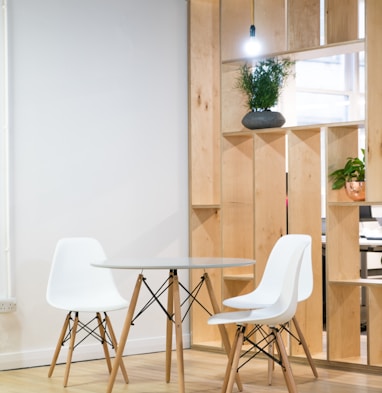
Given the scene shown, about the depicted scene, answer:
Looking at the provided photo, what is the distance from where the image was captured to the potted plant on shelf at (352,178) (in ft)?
17.6

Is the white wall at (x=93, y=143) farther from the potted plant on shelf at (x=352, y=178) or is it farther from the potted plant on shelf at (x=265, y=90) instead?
the potted plant on shelf at (x=352, y=178)

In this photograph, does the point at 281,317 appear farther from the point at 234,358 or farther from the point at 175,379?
the point at 175,379

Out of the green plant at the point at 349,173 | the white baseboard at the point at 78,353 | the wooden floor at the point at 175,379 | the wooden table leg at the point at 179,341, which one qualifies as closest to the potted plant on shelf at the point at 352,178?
the green plant at the point at 349,173

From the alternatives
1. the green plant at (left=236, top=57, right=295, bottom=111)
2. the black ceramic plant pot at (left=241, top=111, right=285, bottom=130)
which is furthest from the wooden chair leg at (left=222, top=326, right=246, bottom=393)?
the green plant at (left=236, top=57, right=295, bottom=111)

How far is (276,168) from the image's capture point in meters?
5.93

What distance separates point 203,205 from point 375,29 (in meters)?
1.85

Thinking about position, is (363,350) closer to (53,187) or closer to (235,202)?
(235,202)

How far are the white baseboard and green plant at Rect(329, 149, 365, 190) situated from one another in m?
1.77

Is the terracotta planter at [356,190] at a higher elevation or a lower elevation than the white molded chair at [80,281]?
higher

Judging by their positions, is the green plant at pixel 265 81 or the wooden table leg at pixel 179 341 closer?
the wooden table leg at pixel 179 341

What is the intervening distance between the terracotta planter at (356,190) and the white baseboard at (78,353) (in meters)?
1.81

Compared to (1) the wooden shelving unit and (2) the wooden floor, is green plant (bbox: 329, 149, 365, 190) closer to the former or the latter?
(1) the wooden shelving unit

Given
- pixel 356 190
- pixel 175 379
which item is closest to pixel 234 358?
pixel 175 379

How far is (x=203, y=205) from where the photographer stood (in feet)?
20.9
